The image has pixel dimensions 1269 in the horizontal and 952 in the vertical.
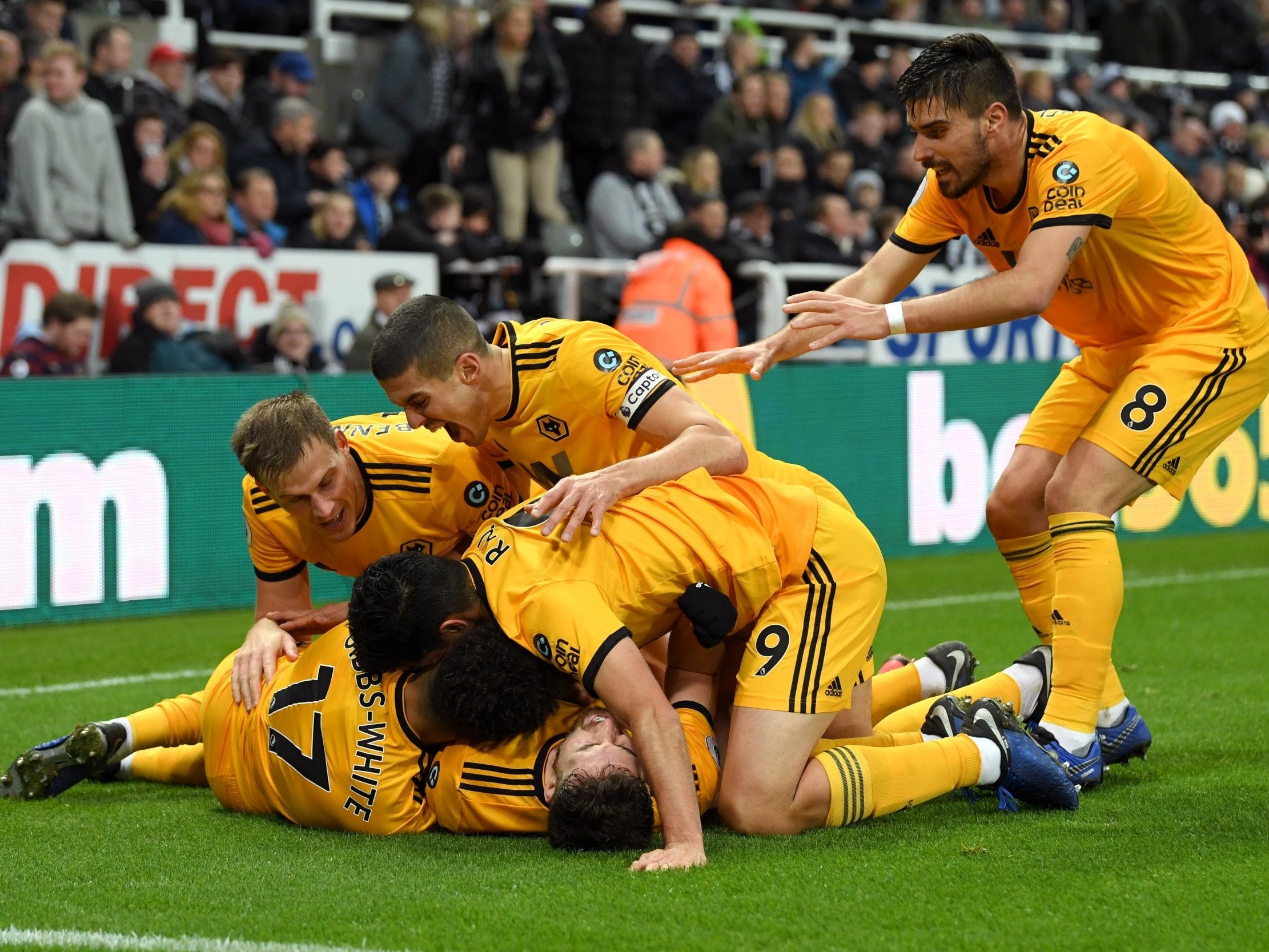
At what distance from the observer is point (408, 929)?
151 inches

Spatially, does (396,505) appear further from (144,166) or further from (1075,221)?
(144,166)

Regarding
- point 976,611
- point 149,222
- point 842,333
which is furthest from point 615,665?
point 149,222

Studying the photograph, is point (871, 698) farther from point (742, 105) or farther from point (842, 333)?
point (742, 105)

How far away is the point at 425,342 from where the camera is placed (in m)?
4.90

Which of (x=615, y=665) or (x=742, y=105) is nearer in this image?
(x=615, y=665)

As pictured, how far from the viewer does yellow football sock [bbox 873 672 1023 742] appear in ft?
18.2

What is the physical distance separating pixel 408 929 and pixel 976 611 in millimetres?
5978

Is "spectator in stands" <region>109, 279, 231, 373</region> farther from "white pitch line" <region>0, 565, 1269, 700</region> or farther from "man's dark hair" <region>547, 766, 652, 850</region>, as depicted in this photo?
"man's dark hair" <region>547, 766, 652, 850</region>

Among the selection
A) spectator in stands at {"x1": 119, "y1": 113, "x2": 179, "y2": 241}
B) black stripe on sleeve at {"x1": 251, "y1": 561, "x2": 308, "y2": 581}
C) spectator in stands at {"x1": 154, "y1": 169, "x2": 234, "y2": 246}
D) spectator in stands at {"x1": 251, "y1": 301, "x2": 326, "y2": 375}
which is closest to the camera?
black stripe on sleeve at {"x1": 251, "y1": 561, "x2": 308, "y2": 581}

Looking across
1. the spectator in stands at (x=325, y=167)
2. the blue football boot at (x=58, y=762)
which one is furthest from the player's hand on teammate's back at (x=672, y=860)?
the spectator in stands at (x=325, y=167)

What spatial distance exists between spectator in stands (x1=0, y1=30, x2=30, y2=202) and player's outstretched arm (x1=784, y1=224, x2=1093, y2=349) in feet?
26.0

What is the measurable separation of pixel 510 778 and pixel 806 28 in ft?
50.3

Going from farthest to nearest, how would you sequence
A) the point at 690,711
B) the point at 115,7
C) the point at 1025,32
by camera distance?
the point at 1025,32 < the point at 115,7 < the point at 690,711

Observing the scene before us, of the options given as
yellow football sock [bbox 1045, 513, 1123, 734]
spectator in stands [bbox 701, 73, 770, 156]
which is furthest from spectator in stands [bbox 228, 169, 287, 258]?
yellow football sock [bbox 1045, 513, 1123, 734]
